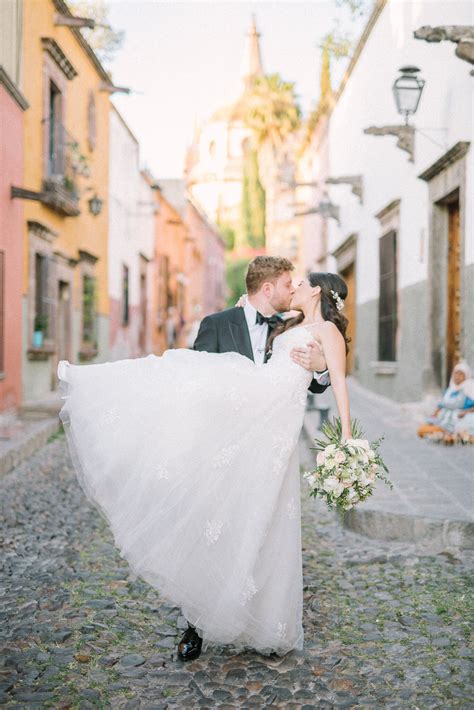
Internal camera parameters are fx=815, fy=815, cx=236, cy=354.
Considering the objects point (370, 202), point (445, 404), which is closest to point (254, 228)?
point (370, 202)

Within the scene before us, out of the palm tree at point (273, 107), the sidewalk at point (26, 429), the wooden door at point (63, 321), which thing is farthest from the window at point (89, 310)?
the palm tree at point (273, 107)

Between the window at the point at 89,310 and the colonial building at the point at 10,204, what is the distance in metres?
5.20

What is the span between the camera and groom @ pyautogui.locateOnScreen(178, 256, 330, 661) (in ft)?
11.9

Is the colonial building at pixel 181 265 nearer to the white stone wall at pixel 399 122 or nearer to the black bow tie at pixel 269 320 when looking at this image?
the white stone wall at pixel 399 122

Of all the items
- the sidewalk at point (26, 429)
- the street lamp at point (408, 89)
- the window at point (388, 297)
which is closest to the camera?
the sidewalk at point (26, 429)

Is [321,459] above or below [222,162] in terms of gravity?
below

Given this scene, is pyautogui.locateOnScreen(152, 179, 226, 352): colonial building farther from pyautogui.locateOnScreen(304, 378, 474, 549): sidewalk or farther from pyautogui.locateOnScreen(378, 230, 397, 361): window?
pyautogui.locateOnScreen(304, 378, 474, 549): sidewalk

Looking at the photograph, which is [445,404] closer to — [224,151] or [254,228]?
[254,228]

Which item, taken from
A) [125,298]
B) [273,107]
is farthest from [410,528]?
[273,107]

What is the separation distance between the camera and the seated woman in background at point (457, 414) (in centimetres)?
823

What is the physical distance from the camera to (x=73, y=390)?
11.8 feet

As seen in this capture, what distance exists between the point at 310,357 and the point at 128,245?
763 inches

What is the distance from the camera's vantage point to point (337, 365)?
3.41 meters

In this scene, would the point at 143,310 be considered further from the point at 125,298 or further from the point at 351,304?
the point at 351,304
